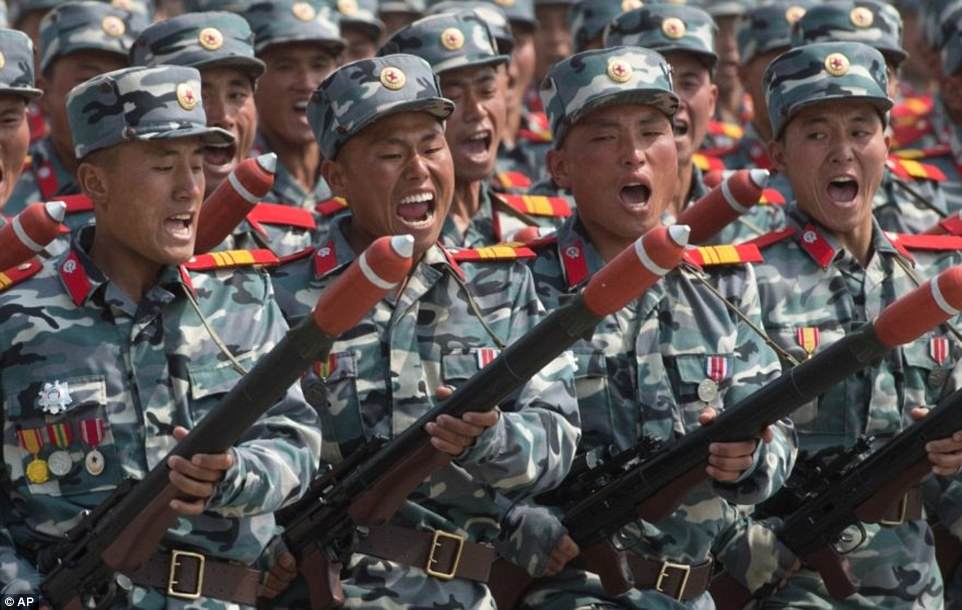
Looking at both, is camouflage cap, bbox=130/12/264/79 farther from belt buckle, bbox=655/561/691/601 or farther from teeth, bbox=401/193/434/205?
belt buckle, bbox=655/561/691/601

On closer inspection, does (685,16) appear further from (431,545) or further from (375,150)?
(431,545)

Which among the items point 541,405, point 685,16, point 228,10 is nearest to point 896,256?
point 541,405

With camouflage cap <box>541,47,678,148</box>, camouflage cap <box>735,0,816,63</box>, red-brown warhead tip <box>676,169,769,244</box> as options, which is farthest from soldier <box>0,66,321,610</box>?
camouflage cap <box>735,0,816,63</box>

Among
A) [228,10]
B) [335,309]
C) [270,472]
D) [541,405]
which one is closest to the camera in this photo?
[335,309]

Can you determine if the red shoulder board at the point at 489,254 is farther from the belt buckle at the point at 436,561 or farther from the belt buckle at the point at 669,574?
the belt buckle at the point at 669,574

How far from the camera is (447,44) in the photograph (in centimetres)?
1267

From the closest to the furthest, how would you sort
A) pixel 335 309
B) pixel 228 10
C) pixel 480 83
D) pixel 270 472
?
pixel 335 309
pixel 270 472
pixel 480 83
pixel 228 10

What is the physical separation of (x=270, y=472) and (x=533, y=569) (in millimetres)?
1537

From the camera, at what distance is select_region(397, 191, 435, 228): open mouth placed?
33.7 ft

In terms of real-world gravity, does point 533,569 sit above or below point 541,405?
below

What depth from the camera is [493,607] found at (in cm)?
1004

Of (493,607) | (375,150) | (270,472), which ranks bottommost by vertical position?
(493,607)

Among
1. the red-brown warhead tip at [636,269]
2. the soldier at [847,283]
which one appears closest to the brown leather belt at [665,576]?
the soldier at [847,283]

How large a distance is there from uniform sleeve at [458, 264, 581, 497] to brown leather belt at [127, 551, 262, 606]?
0.95 m
